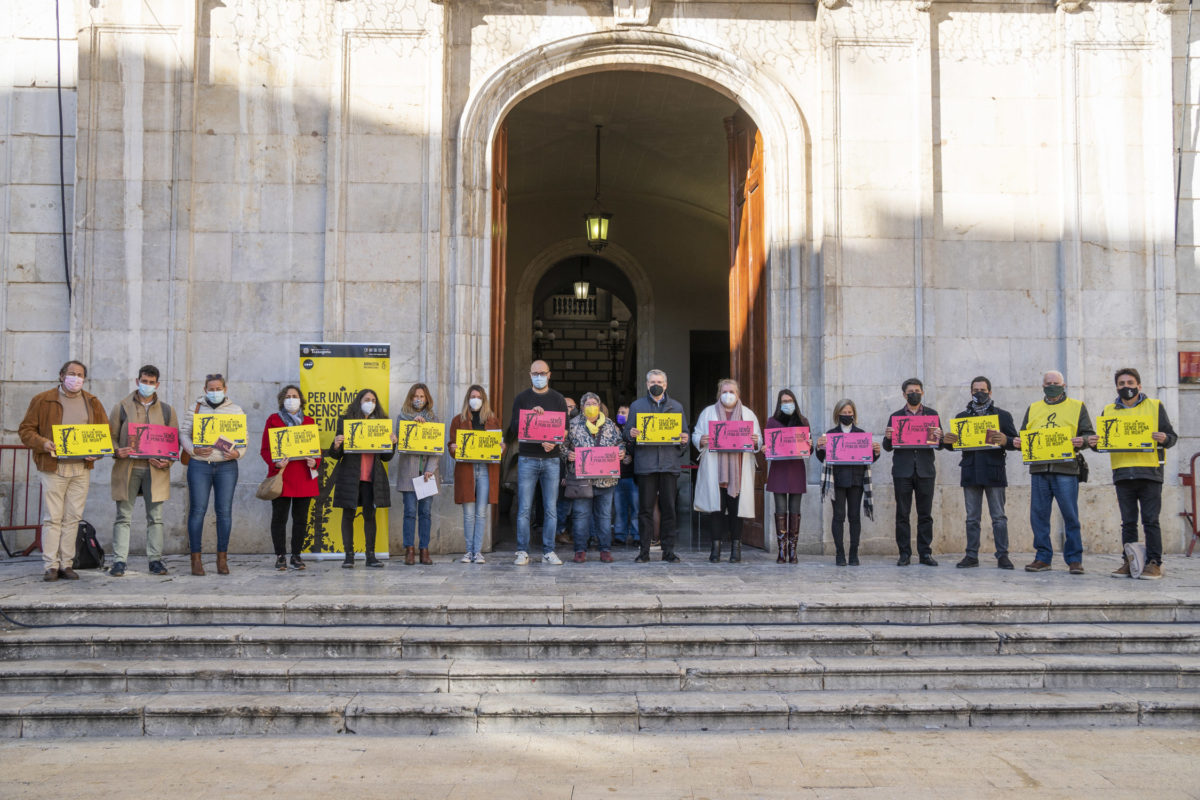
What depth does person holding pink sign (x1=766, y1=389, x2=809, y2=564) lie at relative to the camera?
9586 mm

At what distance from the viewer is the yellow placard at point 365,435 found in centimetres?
908

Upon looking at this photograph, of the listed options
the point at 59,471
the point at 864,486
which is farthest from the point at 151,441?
the point at 864,486

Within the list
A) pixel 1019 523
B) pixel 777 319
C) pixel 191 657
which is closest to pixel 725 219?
pixel 777 319

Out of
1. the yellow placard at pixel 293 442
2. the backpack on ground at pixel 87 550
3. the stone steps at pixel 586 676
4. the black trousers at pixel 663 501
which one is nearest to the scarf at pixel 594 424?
the black trousers at pixel 663 501

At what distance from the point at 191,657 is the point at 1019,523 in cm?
816

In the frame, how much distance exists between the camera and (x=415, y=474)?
9.40 m

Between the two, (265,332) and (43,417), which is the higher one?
(265,332)

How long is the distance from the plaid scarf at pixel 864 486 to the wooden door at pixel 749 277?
1144 millimetres

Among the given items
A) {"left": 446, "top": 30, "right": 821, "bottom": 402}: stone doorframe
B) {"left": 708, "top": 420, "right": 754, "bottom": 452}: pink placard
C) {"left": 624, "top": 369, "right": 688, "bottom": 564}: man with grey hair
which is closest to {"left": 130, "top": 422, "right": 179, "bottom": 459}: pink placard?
{"left": 446, "top": 30, "right": 821, "bottom": 402}: stone doorframe

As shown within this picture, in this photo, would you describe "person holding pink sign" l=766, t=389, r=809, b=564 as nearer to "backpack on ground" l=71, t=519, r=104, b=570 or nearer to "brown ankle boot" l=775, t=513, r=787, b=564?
"brown ankle boot" l=775, t=513, r=787, b=564

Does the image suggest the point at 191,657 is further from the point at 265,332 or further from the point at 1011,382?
the point at 1011,382

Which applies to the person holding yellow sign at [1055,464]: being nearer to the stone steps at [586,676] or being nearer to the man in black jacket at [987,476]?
the man in black jacket at [987,476]

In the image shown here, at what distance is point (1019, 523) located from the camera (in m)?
10.5

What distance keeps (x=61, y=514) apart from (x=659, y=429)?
527cm
